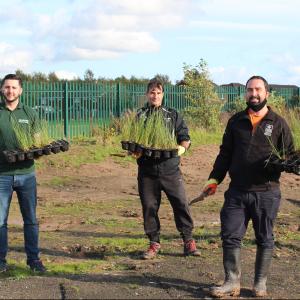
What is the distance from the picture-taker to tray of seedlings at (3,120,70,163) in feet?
22.9

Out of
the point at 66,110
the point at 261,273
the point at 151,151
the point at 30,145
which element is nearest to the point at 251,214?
the point at 261,273

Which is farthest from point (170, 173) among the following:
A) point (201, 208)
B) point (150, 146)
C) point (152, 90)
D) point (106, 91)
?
point (106, 91)

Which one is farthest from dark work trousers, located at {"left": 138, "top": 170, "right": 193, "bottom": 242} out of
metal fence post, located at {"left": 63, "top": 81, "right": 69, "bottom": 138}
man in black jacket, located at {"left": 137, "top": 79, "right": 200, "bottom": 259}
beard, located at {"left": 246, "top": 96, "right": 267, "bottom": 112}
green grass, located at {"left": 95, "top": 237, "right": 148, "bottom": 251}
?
metal fence post, located at {"left": 63, "top": 81, "right": 69, "bottom": 138}

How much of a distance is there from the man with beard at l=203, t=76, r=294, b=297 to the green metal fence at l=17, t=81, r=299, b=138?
45.3 feet

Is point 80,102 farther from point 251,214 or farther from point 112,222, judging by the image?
point 251,214

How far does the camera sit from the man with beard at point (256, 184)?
6.12m

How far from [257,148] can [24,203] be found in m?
2.66

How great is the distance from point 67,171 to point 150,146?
30.9 feet

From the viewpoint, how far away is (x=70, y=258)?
820 cm

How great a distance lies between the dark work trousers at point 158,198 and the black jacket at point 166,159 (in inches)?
2.5

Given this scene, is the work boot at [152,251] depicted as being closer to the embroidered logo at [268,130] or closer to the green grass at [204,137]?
the embroidered logo at [268,130]

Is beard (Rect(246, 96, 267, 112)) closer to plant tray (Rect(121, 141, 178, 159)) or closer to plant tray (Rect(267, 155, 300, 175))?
plant tray (Rect(267, 155, 300, 175))

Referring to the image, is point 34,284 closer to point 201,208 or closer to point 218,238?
point 218,238

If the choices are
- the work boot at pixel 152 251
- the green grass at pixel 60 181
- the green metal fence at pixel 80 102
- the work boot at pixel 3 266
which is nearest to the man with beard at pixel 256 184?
the work boot at pixel 152 251
